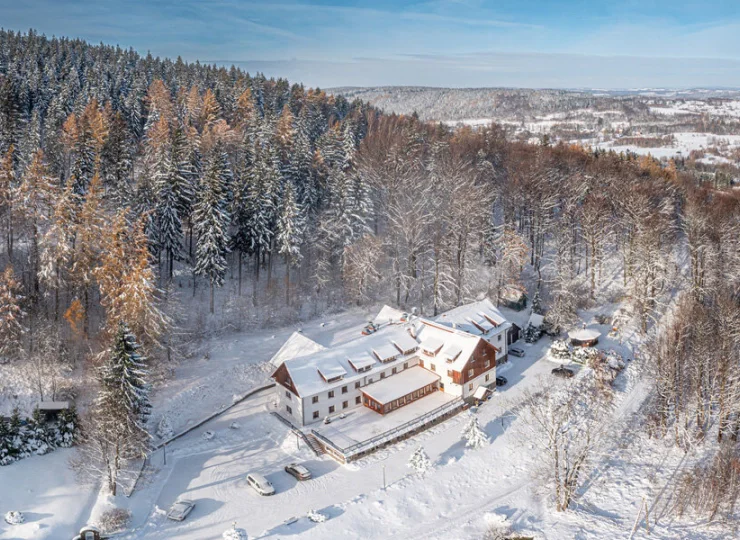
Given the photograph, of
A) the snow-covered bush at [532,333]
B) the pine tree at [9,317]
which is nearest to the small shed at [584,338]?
the snow-covered bush at [532,333]

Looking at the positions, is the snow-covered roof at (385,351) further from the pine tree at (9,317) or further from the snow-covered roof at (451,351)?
the pine tree at (9,317)

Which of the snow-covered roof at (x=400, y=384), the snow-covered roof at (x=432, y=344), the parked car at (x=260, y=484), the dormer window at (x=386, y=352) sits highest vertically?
the snow-covered roof at (x=432, y=344)

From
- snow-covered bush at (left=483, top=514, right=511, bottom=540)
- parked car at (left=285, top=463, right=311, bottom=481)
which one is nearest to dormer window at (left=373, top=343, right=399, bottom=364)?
parked car at (left=285, top=463, right=311, bottom=481)

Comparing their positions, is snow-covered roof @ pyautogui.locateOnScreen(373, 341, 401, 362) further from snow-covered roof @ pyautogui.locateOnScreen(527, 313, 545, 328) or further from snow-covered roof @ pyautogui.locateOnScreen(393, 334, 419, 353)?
snow-covered roof @ pyautogui.locateOnScreen(527, 313, 545, 328)

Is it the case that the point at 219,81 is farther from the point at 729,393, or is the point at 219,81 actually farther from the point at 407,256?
the point at 729,393

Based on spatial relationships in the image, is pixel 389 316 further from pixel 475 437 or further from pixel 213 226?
pixel 213 226

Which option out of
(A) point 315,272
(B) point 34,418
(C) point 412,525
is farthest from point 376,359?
(B) point 34,418
